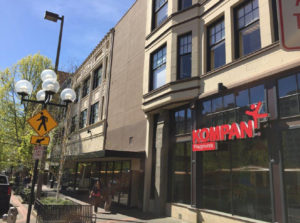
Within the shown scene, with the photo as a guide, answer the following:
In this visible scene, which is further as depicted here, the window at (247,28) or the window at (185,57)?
the window at (185,57)

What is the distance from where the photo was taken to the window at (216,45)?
1256 centimetres

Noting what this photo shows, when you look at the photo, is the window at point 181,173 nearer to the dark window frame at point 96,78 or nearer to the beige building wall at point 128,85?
the beige building wall at point 128,85

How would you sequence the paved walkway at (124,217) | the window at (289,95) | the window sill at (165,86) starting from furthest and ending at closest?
the window sill at (165,86) → the paved walkway at (124,217) → the window at (289,95)

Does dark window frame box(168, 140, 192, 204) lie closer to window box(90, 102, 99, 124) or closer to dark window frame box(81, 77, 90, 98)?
window box(90, 102, 99, 124)

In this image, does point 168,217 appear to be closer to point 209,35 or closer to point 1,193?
point 1,193

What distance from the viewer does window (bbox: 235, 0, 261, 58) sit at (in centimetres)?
1088

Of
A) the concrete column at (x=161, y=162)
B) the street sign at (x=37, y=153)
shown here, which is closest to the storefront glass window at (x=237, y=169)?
the concrete column at (x=161, y=162)

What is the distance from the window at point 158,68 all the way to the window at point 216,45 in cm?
312

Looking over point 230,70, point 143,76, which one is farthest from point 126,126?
point 230,70

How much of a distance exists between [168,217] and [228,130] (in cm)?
576

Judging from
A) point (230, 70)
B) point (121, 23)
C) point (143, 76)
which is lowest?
point (230, 70)

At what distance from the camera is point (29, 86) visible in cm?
951

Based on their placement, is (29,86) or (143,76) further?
(143,76)

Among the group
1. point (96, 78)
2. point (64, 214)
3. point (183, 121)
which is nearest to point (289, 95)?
point (183, 121)
